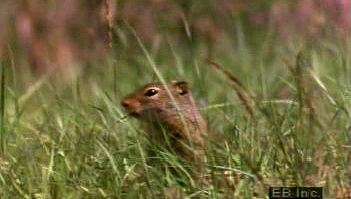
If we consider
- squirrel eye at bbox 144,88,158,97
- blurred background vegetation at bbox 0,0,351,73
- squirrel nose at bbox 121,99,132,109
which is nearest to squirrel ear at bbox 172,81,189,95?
squirrel eye at bbox 144,88,158,97

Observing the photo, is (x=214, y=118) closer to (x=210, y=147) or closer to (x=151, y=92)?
(x=151, y=92)

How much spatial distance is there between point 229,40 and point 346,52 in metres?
3.70

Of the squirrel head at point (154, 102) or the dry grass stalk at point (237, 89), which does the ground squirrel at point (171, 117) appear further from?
the dry grass stalk at point (237, 89)

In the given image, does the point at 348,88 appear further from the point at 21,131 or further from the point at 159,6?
the point at 159,6

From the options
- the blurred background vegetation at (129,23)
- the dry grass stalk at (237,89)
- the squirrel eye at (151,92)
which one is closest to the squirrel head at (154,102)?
the squirrel eye at (151,92)

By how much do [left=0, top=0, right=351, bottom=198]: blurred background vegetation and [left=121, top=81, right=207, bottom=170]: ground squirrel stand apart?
7 centimetres

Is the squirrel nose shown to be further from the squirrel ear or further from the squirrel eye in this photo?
the squirrel ear

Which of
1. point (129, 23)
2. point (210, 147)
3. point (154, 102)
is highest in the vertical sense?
point (129, 23)

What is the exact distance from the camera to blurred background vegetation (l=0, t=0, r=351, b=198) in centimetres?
432

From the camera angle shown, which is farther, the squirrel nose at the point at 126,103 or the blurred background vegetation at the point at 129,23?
the blurred background vegetation at the point at 129,23

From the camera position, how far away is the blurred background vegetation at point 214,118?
4.32 metres

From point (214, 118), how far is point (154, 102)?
517mm

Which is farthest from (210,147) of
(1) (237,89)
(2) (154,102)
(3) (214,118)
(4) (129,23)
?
(4) (129,23)

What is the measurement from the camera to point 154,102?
16.7 ft
